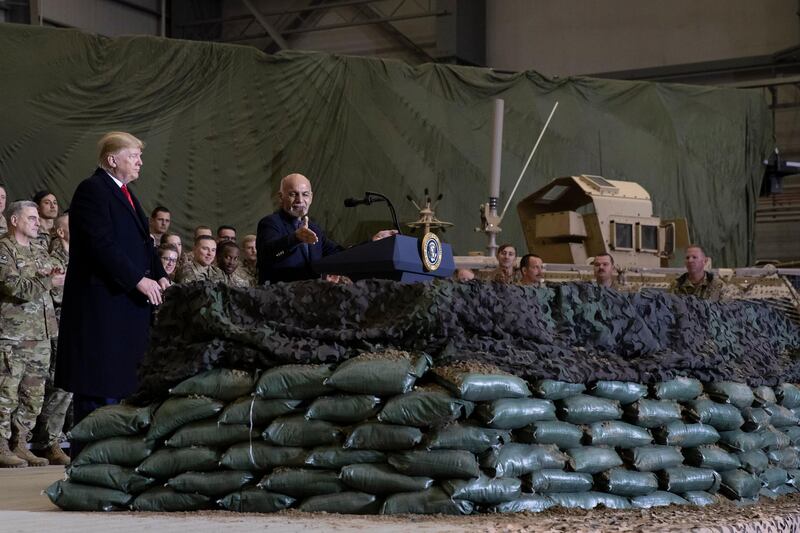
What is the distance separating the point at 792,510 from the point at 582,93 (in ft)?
43.4

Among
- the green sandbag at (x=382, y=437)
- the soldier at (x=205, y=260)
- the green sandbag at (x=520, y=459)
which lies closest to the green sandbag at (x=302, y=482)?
the green sandbag at (x=382, y=437)

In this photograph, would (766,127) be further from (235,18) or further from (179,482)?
(179,482)

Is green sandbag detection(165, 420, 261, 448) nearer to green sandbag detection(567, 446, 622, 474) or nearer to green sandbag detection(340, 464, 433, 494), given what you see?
green sandbag detection(340, 464, 433, 494)

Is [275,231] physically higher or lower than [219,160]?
lower

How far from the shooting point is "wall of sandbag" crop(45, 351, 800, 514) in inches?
141

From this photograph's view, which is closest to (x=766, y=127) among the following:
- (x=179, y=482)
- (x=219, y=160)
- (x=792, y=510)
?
(x=219, y=160)

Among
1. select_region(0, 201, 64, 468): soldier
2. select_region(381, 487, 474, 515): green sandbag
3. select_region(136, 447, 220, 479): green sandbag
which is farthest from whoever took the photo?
select_region(0, 201, 64, 468): soldier

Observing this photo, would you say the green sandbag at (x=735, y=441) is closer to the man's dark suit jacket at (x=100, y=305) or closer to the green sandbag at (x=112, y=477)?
the green sandbag at (x=112, y=477)

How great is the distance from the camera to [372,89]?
15.4 m

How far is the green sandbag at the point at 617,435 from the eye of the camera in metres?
3.93

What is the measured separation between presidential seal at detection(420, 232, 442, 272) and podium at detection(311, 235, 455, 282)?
2 centimetres

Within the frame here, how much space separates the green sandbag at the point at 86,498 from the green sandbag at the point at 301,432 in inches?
23.7

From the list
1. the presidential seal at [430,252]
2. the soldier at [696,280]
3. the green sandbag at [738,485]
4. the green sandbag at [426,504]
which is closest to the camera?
the green sandbag at [426,504]

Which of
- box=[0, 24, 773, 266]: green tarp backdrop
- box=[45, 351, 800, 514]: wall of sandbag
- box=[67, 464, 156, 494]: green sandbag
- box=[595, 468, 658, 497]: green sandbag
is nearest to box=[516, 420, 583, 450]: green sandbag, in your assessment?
box=[45, 351, 800, 514]: wall of sandbag
